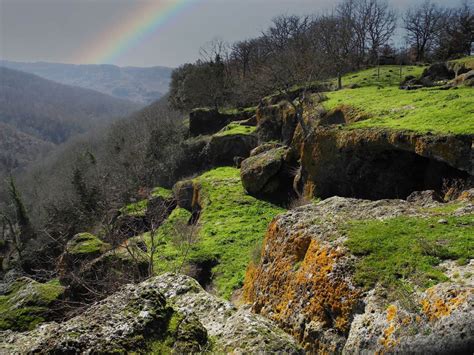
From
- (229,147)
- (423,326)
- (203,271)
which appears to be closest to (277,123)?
(229,147)

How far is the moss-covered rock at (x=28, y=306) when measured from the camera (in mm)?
11938

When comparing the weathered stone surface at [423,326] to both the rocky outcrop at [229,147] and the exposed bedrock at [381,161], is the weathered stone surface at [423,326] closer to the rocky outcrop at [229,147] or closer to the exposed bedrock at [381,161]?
the exposed bedrock at [381,161]

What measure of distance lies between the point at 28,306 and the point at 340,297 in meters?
11.3

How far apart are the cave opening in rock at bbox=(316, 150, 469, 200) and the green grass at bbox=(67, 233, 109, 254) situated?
1465 centimetres

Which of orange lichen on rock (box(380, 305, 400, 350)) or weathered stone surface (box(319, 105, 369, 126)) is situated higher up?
weathered stone surface (box(319, 105, 369, 126))

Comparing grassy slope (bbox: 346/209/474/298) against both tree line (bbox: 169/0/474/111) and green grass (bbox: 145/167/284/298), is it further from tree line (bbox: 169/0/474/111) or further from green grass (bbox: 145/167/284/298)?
tree line (bbox: 169/0/474/111)

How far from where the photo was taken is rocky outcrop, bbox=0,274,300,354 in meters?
4.95

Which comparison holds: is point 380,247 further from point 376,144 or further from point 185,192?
point 185,192

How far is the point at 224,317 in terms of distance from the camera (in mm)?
6676

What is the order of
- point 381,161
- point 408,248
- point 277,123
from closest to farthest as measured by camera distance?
point 408,248 → point 381,161 → point 277,123

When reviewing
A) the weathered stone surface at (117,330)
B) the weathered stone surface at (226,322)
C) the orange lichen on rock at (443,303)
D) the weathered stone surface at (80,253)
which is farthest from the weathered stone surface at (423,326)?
the weathered stone surface at (80,253)

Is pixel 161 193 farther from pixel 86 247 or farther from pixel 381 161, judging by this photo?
pixel 381 161

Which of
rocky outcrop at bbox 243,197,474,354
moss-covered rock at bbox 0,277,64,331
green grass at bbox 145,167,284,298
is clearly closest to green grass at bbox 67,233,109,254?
green grass at bbox 145,167,284,298

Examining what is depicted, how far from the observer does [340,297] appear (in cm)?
690
